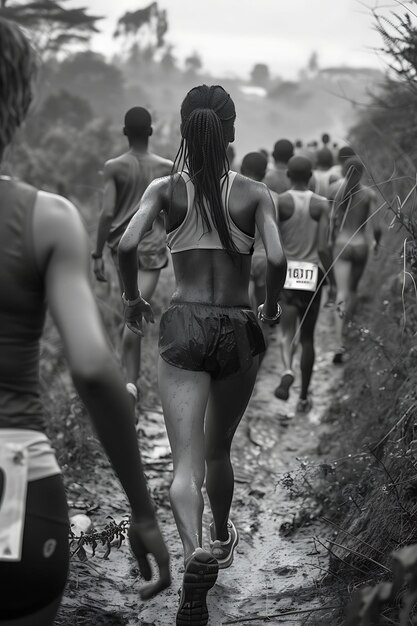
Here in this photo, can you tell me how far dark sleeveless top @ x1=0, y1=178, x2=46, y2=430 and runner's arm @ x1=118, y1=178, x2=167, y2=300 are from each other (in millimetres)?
1952

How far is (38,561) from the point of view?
2.08 meters

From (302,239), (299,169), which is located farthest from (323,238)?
(299,169)

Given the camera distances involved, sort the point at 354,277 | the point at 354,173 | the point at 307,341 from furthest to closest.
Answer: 1. the point at 354,277
2. the point at 307,341
3. the point at 354,173

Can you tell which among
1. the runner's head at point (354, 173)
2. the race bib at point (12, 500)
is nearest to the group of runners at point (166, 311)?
the race bib at point (12, 500)

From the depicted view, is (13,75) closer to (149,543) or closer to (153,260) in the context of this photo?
(149,543)

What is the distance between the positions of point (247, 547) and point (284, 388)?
8.39ft

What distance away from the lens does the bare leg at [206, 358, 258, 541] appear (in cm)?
432

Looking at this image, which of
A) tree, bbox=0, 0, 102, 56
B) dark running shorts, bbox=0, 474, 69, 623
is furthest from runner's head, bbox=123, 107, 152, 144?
tree, bbox=0, 0, 102, 56

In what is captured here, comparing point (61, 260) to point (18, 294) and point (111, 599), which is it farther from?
point (111, 599)

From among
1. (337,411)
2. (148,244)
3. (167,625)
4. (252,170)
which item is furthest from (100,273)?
(167,625)

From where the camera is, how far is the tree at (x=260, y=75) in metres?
93.8

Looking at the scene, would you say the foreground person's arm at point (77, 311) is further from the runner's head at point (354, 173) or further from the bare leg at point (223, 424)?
the runner's head at point (354, 173)

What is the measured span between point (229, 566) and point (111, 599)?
72 centimetres

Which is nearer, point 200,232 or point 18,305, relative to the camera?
point 18,305
